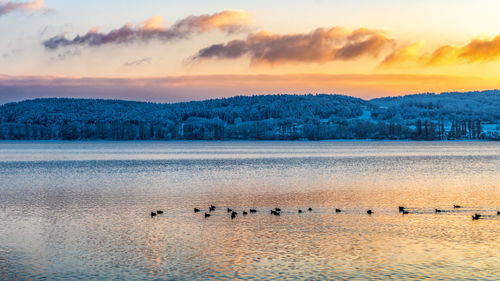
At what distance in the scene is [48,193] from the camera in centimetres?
4888

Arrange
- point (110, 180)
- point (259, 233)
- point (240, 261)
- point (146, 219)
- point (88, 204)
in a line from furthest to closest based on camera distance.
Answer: point (110, 180) → point (88, 204) → point (146, 219) → point (259, 233) → point (240, 261)

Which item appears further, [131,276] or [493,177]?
[493,177]

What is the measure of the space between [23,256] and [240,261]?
9.22 m

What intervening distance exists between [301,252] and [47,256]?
10.8 m

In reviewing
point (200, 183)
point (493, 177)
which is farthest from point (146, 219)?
point (493, 177)

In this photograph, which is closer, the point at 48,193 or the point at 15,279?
the point at 15,279

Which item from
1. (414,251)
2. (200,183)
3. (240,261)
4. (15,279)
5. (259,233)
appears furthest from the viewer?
(200,183)

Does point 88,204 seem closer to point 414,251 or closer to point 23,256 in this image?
point 23,256

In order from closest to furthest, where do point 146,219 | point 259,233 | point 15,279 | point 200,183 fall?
point 15,279, point 259,233, point 146,219, point 200,183

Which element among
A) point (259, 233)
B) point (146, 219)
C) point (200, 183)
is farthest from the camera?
point (200, 183)

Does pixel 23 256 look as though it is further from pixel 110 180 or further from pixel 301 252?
pixel 110 180

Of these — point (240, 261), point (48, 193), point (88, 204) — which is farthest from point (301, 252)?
point (48, 193)

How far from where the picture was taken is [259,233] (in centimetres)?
2945

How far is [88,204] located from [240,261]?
2136 cm
